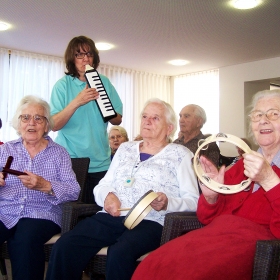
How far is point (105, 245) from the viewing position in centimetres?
202

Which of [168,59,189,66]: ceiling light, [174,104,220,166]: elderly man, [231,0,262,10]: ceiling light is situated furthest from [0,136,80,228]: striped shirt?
[168,59,189,66]: ceiling light

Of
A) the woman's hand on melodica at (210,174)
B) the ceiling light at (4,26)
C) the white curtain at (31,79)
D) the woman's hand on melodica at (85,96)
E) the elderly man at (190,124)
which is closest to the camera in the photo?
the woman's hand on melodica at (210,174)

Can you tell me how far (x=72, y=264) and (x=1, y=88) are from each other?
4.82 metres

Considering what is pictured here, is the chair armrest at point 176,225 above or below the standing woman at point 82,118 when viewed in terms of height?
below

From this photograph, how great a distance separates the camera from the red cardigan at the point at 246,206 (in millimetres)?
1495

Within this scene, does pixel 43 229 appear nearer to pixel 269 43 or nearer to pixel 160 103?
pixel 160 103

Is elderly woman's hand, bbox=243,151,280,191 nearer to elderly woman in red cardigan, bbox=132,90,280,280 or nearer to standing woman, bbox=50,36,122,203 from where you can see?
elderly woman in red cardigan, bbox=132,90,280,280

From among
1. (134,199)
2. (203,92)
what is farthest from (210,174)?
(203,92)

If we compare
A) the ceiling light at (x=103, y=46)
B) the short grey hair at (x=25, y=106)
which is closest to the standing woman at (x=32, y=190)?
the short grey hair at (x=25, y=106)

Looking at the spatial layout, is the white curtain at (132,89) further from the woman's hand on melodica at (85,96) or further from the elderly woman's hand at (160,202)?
the elderly woman's hand at (160,202)

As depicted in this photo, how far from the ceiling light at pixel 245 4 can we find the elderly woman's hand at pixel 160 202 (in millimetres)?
2838

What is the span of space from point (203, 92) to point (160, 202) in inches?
244

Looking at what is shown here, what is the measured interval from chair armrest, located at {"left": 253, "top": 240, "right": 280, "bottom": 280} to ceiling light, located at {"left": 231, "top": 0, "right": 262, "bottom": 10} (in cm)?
326

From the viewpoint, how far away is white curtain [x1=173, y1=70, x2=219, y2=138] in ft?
25.1
